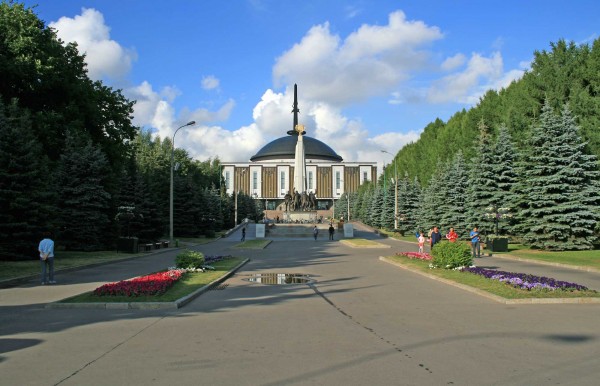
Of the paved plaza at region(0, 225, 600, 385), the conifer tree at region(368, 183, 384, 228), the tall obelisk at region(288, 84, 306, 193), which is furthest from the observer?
the tall obelisk at region(288, 84, 306, 193)

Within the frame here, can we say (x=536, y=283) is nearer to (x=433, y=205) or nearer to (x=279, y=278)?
(x=279, y=278)

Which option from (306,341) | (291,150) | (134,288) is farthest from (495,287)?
(291,150)

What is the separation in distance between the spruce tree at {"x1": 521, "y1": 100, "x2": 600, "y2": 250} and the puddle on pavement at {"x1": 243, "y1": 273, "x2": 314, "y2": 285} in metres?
19.1

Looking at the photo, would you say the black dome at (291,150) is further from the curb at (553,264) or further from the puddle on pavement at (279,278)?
the puddle on pavement at (279,278)

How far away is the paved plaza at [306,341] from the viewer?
6.27 metres

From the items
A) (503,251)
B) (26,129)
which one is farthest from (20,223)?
(503,251)

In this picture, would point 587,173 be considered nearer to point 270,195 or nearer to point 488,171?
point 488,171

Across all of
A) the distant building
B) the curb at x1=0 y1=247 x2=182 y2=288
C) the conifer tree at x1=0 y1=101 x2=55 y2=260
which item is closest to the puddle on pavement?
the curb at x1=0 y1=247 x2=182 y2=288

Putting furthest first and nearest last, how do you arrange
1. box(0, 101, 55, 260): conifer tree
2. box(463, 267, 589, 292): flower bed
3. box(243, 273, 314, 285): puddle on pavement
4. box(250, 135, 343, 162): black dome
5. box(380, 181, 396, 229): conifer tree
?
box(250, 135, 343, 162): black dome → box(380, 181, 396, 229): conifer tree → box(0, 101, 55, 260): conifer tree → box(243, 273, 314, 285): puddle on pavement → box(463, 267, 589, 292): flower bed

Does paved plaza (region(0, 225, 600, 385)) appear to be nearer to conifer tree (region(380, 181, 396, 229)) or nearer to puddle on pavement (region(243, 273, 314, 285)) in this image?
puddle on pavement (region(243, 273, 314, 285))

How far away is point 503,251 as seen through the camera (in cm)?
3275

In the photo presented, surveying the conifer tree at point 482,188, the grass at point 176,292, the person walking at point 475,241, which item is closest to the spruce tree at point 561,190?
the person walking at point 475,241

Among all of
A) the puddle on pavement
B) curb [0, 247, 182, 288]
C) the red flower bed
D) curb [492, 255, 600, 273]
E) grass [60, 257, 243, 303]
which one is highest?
the red flower bed

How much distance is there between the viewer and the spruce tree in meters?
31.3
